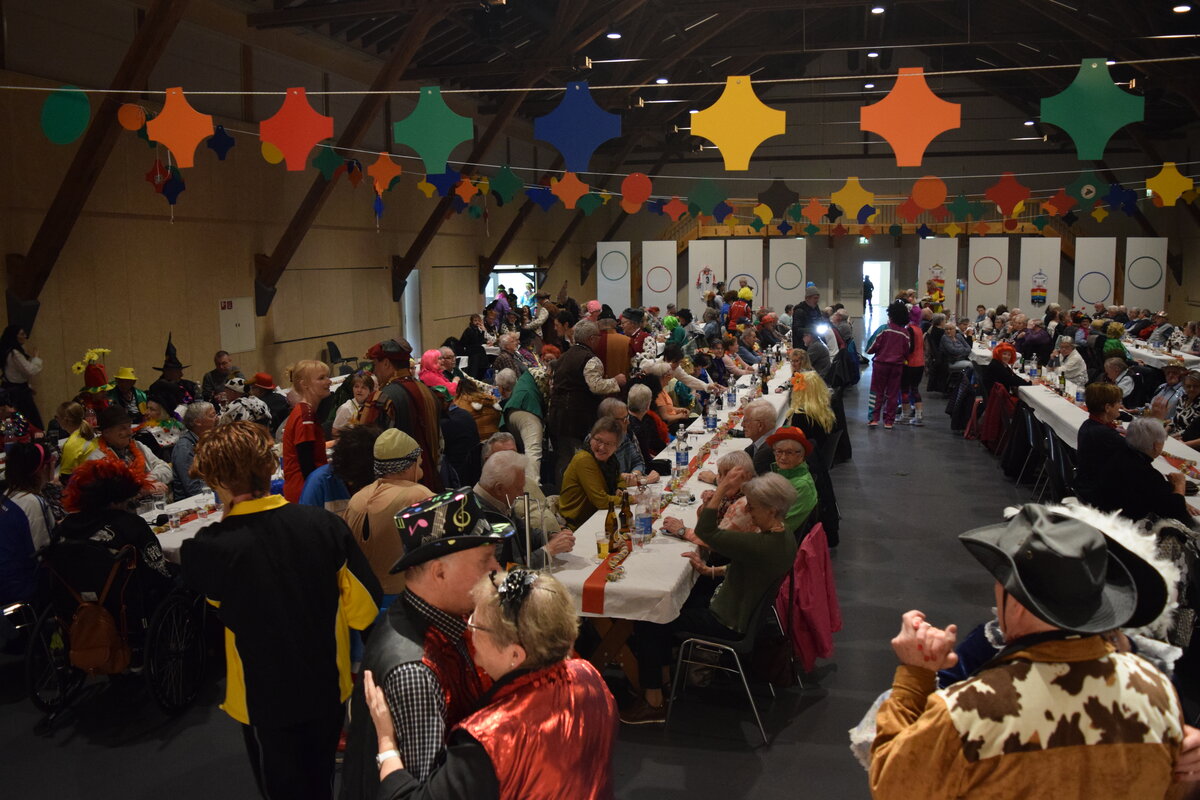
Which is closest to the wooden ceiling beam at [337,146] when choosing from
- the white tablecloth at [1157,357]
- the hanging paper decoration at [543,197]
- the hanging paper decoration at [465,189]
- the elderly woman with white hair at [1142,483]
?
the hanging paper decoration at [465,189]

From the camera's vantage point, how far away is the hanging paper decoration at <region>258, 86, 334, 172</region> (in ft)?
19.0

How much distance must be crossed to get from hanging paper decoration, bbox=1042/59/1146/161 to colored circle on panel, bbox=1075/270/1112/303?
14.6 m

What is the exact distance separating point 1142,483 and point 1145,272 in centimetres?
1706

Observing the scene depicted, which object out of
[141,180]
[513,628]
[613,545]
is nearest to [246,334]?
[141,180]

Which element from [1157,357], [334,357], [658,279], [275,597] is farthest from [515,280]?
[275,597]

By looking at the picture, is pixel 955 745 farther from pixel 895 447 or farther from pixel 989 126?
pixel 989 126

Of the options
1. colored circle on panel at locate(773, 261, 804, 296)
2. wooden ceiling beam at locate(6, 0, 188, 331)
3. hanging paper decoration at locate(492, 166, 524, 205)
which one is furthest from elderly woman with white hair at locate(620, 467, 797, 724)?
colored circle on panel at locate(773, 261, 804, 296)

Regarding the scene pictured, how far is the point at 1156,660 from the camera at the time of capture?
1.75m

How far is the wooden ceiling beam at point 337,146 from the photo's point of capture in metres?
9.71

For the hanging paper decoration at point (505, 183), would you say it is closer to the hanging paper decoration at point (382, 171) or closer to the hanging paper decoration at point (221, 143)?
the hanging paper decoration at point (382, 171)

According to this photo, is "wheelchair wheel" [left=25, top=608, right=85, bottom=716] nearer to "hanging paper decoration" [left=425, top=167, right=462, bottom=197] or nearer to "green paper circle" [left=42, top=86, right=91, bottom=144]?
"green paper circle" [left=42, top=86, right=91, bottom=144]

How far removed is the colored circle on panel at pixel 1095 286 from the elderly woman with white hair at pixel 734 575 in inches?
678

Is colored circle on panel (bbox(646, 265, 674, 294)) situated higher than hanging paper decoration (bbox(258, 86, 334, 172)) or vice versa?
hanging paper decoration (bbox(258, 86, 334, 172))

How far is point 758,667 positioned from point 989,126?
66.8ft
